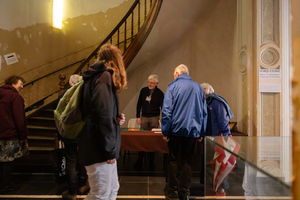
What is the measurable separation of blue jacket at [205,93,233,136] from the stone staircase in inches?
82.1

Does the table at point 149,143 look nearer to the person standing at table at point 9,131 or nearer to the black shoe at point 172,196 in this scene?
the black shoe at point 172,196

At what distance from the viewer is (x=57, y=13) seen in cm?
712

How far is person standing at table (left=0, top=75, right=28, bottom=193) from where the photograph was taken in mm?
3004

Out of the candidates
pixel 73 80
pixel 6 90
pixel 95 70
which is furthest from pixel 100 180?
pixel 6 90

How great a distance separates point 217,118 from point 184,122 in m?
0.65

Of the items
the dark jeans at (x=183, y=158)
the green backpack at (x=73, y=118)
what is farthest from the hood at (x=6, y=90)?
the dark jeans at (x=183, y=158)

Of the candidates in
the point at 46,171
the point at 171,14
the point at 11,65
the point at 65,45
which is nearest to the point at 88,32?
the point at 65,45

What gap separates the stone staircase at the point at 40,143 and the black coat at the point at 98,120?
170cm

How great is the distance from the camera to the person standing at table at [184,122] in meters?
2.58

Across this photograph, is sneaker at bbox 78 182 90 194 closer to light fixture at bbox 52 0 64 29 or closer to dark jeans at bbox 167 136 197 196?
dark jeans at bbox 167 136 197 196

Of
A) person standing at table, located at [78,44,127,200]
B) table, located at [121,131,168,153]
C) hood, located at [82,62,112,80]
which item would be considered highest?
hood, located at [82,62,112,80]

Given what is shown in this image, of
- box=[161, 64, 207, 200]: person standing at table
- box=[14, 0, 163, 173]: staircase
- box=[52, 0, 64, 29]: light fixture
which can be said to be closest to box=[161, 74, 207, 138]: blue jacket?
box=[161, 64, 207, 200]: person standing at table

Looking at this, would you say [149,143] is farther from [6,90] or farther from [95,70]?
[6,90]

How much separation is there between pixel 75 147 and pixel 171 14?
360cm
